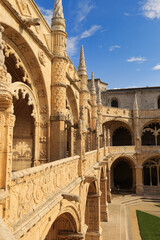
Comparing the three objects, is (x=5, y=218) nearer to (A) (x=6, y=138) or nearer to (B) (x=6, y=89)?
(A) (x=6, y=138)

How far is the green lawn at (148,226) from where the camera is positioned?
15.0m

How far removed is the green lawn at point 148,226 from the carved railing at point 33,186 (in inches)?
501

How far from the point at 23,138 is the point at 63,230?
4.39 meters

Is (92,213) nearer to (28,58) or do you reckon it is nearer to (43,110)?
(43,110)

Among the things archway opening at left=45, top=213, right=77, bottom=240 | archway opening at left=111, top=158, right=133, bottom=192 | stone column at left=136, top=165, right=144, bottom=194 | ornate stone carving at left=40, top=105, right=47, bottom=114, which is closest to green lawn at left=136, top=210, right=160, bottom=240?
stone column at left=136, top=165, right=144, bottom=194

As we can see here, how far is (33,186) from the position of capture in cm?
382

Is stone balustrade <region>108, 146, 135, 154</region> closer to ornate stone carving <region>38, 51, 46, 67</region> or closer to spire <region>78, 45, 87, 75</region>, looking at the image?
spire <region>78, 45, 87, 75</region>

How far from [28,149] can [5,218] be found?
6.68 meters

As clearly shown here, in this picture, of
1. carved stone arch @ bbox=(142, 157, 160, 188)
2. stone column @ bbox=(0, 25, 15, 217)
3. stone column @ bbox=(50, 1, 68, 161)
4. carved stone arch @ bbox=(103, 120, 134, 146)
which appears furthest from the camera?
A: carved stone arch @ bbox=(103, 120, 134, 146)

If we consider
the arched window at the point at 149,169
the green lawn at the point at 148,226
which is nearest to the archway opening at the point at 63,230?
the green lawn at the point at 148,226

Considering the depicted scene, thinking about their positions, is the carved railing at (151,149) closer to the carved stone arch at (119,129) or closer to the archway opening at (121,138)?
the carved stone arch at (119,129)

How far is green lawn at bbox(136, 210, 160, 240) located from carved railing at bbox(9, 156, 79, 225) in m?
12.7

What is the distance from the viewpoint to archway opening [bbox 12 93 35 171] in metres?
9.35

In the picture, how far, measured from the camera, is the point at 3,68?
9.04 ft
